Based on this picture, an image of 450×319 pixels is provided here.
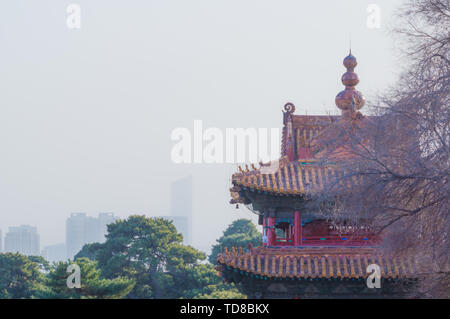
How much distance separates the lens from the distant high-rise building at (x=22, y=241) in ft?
363

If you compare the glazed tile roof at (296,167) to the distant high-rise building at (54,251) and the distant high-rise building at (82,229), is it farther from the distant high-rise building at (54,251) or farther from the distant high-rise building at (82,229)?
the distant high-rise building at (54,251)

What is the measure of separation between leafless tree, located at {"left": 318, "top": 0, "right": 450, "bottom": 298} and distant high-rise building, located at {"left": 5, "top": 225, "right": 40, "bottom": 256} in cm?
9951

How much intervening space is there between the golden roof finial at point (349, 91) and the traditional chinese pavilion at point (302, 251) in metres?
0.32

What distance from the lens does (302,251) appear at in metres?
21.0

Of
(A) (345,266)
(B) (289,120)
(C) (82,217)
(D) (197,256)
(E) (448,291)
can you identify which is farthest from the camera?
(C) (82,217)

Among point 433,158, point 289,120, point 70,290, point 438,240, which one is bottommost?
point 70,290

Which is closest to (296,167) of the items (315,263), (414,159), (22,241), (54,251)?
(315,263)

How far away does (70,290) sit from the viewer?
32.9 m

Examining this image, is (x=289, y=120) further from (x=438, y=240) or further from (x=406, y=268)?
(x=438, y=240)

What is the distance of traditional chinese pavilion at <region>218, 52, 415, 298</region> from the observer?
67.2ft

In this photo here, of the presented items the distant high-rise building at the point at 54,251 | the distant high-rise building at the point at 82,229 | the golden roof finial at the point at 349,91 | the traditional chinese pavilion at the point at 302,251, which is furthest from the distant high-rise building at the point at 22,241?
the traditional chinese pavilion at the point at 302,251

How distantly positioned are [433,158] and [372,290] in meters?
7.06

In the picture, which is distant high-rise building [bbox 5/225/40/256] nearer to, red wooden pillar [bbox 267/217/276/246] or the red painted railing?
red wooden pillar [bbox 267/217/276/246]
